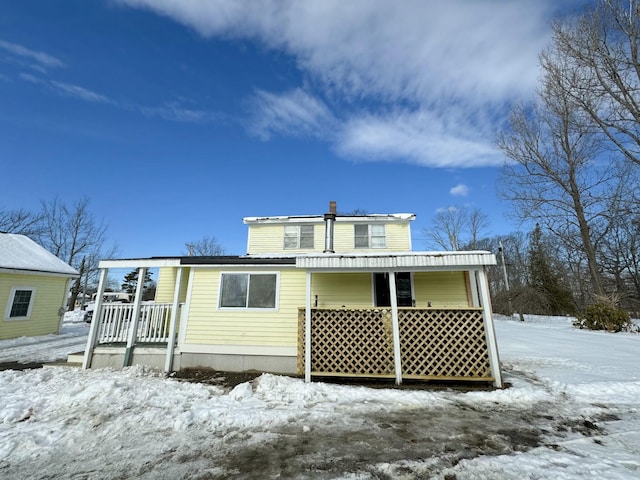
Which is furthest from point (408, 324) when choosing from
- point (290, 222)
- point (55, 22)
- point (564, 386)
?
point (55, 22)

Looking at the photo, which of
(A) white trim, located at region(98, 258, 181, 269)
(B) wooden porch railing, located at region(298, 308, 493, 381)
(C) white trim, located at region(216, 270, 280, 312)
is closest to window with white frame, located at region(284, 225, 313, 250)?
(C) white trim, located at region(216, 270, 280, 312)

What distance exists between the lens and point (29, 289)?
12836 mm

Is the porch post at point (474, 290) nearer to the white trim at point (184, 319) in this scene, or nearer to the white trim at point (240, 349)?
the white trim at point (240, 349)

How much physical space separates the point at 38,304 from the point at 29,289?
0.86 meters

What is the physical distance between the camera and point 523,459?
3.09 metres

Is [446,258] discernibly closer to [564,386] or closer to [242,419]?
[564,386]

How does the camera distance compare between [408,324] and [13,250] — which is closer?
[408,324]

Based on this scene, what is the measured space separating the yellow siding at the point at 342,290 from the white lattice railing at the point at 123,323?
15.5 ft

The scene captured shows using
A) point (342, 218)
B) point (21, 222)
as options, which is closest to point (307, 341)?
point (342, 218)

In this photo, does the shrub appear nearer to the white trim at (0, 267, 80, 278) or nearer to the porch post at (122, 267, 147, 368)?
the porch post at (122, 267, 147, 368)

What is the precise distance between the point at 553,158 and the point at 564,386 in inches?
726

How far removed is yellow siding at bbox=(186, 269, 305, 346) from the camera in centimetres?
750

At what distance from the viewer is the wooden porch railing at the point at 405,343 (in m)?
6.20

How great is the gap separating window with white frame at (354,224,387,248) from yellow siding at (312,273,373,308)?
5.85 metres
